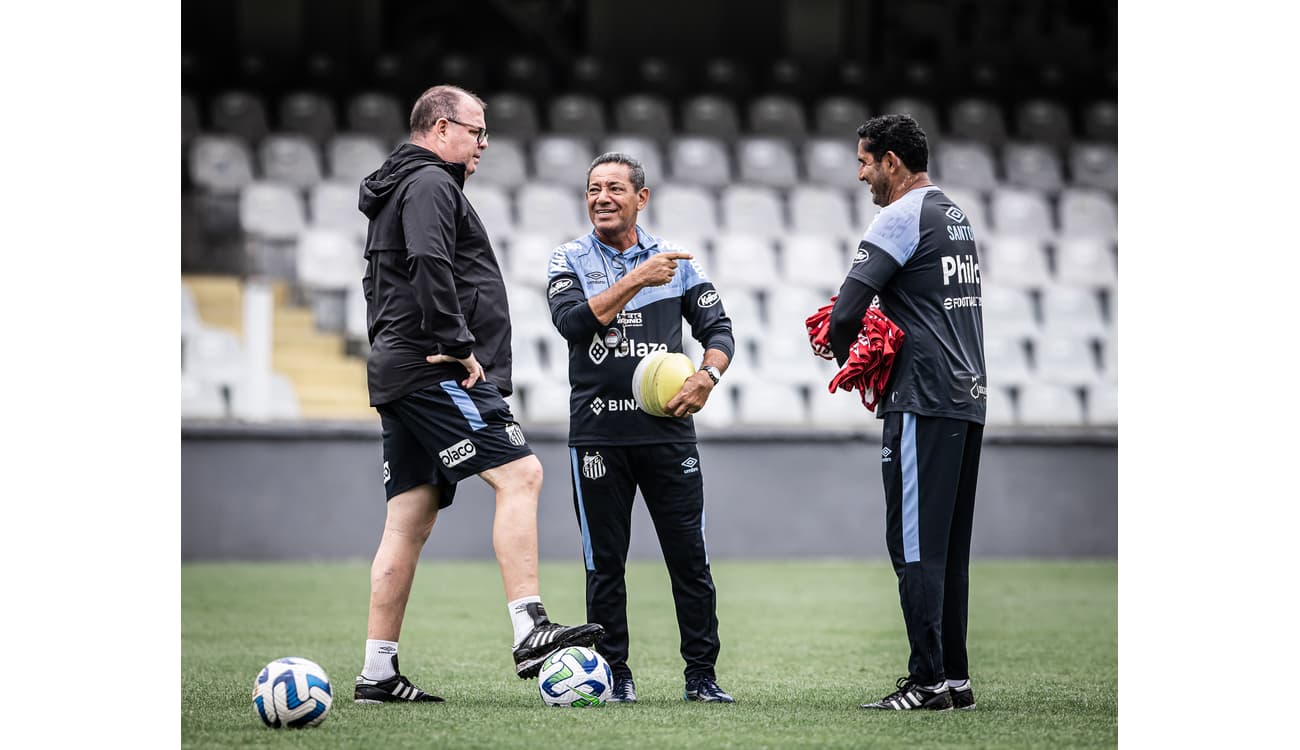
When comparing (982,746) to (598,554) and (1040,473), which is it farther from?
(1040,473)

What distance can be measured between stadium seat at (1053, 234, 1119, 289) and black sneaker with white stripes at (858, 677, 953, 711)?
30.6 feet

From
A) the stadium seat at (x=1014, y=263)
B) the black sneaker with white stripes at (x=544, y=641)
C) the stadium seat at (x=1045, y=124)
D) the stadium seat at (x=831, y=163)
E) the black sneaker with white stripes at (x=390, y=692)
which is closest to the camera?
the black sneaker with white stripes at (x=544, y=641)

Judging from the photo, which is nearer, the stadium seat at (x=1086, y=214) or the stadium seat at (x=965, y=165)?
the stadium seat at (x=1086, y=214)

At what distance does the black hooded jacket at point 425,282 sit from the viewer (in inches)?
194

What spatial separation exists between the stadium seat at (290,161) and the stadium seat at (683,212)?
10.2ft

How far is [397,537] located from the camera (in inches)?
207

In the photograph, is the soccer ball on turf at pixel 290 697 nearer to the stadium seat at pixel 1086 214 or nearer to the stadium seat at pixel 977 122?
the stadium seat at pixel 1086 214

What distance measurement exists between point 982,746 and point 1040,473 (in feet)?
24.4

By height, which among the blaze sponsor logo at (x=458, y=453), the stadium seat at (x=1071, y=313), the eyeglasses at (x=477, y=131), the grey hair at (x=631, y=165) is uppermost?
the eyeglasses at (x=477, y=131)

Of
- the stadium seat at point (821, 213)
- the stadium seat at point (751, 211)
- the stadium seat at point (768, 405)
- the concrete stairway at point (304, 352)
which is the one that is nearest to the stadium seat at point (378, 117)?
the concrete stairway at point (304, 352)

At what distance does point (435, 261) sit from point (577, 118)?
10.4 meters

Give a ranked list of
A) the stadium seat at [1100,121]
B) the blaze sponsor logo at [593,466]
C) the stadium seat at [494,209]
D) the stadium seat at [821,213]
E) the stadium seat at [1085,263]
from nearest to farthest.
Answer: the blaze sponsor logo at [593,466] → the stadium seat at [494,209] → the stadium seat at [1085,263] → the stadium seat at [821,213] → the stadium seat at [1100,121]

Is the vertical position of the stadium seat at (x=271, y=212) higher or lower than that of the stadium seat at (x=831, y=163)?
lower

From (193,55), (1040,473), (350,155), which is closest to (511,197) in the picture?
(350,155)
